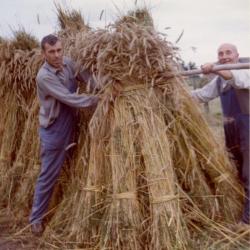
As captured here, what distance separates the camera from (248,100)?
14.0ft

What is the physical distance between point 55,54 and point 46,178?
1.16m

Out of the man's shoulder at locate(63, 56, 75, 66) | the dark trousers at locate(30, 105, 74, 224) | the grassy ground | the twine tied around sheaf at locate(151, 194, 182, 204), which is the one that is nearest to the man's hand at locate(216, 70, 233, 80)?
the grassy ground

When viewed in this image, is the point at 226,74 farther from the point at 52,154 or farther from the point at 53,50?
the point at 52,154

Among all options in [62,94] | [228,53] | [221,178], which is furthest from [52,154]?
[228,53]

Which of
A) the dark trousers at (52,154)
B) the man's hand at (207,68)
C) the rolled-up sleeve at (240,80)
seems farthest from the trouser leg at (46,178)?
the rolled-up sleeve at (240,80)

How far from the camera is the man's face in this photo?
Answer: 476 centimetres

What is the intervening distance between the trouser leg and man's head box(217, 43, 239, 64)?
1683 mm

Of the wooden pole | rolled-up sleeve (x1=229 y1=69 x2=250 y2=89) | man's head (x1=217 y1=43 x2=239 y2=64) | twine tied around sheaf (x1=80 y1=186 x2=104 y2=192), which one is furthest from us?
man's head (x1=217 y1=43 x2=239 y2=64)

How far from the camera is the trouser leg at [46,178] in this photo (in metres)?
4.95

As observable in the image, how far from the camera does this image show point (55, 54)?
4770 millimetres

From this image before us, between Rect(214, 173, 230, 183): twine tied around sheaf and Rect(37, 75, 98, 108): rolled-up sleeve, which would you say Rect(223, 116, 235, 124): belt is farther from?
Rect(37, 75, 98, 108): rolled-up sleeve

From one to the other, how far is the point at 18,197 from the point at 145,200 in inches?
82.7

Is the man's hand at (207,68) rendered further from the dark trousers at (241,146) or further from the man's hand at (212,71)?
the dark trousers at (241,146)

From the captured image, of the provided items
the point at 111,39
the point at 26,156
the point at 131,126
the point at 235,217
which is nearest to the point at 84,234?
the point at 131,126
